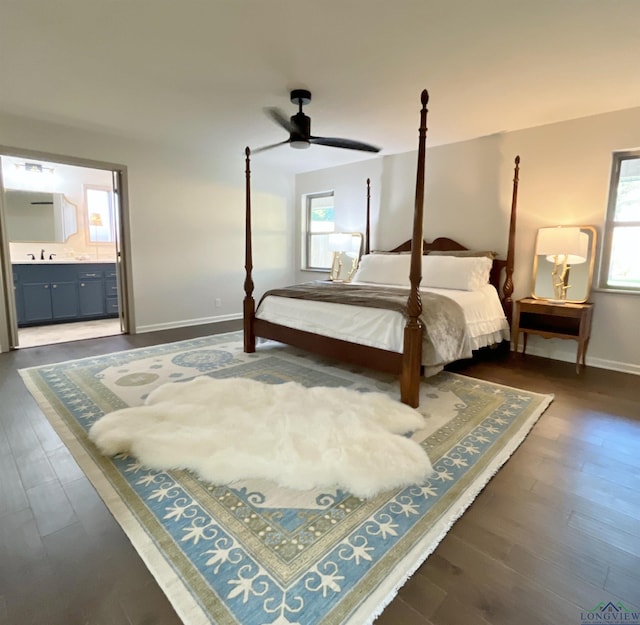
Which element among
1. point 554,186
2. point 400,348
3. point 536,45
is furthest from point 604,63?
point 400,348

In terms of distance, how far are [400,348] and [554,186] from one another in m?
2.64

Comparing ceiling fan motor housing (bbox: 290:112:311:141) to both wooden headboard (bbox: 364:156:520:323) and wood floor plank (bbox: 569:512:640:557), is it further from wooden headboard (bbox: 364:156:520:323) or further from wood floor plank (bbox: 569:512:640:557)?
wood floor plank (bbox: 569:512:640:557)

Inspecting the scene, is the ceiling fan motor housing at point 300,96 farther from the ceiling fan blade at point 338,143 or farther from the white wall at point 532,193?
the white wall at point 532,193

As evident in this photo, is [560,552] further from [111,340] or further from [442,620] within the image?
[111,340]

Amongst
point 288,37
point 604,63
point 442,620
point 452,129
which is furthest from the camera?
point 452,129

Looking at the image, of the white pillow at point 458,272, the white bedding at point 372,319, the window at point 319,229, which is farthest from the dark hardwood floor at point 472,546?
the window at point 319,229


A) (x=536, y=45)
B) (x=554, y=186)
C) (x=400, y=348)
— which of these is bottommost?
(x=400, y=348)

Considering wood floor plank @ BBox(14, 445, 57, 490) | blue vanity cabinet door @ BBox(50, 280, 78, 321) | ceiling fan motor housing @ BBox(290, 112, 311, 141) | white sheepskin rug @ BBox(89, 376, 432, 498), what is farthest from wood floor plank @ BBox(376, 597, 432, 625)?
blue vanity cabinet door @ BBox(50, 280, 78, 321)

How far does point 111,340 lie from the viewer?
449 cm

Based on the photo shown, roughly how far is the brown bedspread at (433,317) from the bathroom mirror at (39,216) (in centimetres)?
486

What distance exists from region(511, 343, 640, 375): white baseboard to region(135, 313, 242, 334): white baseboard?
421 cm

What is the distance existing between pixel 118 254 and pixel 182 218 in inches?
39.1

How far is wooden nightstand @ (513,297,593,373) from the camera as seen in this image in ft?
11.3

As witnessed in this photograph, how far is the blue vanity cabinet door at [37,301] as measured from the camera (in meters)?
5.19
